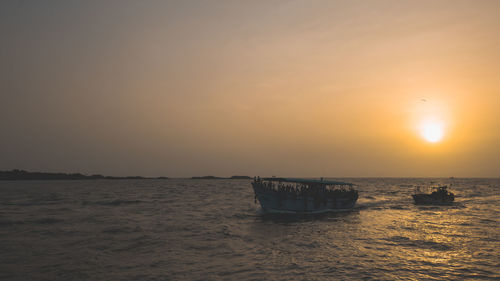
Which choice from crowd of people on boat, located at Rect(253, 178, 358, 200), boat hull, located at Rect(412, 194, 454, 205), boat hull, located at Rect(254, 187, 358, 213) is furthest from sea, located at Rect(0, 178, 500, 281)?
boat hull, located at Rect(412, 194, 454, 205)

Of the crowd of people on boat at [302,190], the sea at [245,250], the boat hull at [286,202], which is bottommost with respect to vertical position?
the sea at [245,250]

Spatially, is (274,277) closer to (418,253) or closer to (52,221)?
(418,253)

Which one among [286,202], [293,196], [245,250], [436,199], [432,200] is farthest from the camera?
[432,200]

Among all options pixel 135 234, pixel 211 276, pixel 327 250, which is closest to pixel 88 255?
pixel 135 234

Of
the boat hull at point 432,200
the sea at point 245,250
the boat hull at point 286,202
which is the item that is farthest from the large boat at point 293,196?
the boat hull at point 432,200

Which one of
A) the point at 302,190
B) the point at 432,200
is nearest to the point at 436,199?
the point at 432,200

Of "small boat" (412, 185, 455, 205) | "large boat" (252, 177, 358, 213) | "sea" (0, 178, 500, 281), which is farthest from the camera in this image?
"small boat" (412, 185, 455, 205)

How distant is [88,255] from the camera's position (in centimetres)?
2230

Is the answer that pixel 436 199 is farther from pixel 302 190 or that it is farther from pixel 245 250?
pixel 245 250

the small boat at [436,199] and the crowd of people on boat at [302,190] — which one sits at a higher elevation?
the crowd of people on boat at [302,190]

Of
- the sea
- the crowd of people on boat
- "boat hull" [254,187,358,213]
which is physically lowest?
the sea

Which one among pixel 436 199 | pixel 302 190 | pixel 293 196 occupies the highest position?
pixel 302 190

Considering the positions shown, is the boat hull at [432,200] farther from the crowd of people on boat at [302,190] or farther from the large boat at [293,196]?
the large boat at [293,196]

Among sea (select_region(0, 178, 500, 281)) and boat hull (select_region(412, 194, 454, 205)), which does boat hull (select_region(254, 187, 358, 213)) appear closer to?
sea (select_region(0, 178, 500, 281))
